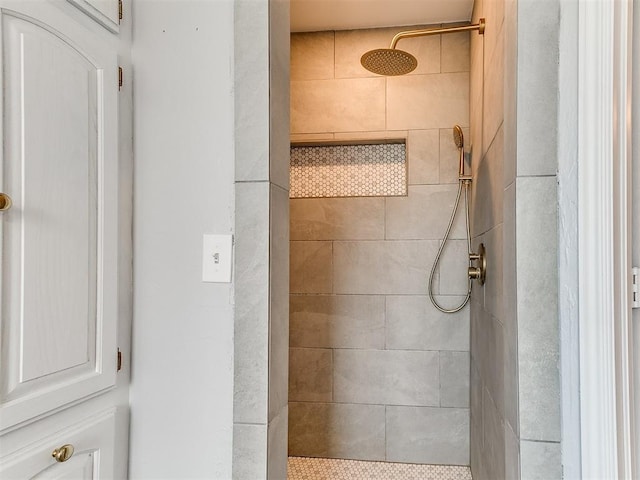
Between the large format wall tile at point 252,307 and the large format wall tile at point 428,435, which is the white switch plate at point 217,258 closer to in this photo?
the large format wall tile at point 252,307

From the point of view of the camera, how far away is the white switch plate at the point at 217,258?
1.15m

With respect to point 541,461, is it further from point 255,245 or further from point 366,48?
point 366,48

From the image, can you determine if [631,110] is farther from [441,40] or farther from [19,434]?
[441,40]

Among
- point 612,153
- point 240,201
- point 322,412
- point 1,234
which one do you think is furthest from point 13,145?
point 322,412

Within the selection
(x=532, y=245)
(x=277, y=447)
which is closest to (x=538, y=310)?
(x=532, y=245)

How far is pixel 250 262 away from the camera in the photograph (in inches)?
44.1

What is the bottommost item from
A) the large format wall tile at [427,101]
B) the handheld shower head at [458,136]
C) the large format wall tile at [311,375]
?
the large format wall tile at [311,375]

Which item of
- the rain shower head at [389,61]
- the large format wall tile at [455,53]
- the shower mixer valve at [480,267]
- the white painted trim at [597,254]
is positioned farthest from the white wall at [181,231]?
the large format wall tile at [455,53]

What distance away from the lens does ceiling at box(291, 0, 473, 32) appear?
2.47 meters

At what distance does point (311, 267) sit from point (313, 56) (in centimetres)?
129

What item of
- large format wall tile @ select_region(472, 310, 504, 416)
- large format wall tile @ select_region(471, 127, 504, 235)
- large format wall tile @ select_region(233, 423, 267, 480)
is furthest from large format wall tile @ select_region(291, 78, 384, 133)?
large format wall tile @ select_region(233, 423, 267, 480)

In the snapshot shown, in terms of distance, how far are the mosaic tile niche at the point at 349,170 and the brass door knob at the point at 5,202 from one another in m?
2.07

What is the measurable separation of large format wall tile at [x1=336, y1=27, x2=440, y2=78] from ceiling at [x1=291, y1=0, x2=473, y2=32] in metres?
0.04

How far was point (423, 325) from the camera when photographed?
106 inches
